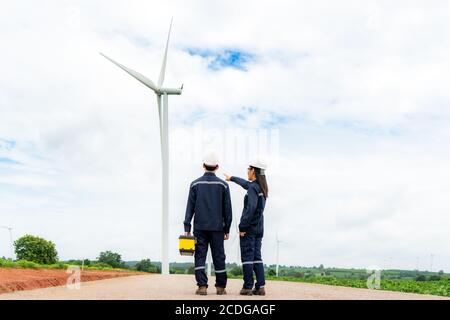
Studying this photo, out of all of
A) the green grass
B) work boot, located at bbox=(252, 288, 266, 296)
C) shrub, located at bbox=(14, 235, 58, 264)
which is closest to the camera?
work boot, located at bbox=(252, 288, 266, 296)

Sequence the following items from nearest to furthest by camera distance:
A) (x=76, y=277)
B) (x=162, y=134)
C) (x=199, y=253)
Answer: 1. (x=199, y=253)
2. (x=76, y=277)
3. (x=162, y=134)

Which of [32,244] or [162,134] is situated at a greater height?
[162,134]

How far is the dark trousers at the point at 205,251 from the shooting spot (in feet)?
44.1

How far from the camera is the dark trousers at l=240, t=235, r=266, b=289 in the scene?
13.5 m

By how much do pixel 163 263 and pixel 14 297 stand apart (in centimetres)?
1556

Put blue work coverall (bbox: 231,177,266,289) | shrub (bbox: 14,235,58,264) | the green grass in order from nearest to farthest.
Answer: blue work coverall (bbox: 231,177,266,289), the green grass, shrub (bbox: 14,235,58,264)

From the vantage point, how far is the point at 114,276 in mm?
21391

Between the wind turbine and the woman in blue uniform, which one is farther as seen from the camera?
the wind turbine

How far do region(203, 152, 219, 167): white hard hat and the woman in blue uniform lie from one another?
1.39 feet

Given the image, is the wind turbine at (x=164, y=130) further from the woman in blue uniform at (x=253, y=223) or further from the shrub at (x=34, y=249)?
the woman in blue uniform at (x=253, y=223)

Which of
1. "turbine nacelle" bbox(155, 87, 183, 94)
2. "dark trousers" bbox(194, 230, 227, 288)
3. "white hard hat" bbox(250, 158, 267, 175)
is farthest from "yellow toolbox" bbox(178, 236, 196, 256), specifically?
"turbine nacelle" bbox(155, 87, 183, 94)

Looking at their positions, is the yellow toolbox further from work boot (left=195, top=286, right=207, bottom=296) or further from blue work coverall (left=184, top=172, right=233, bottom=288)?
work boot (left=195, top=286, right=207, bottom=296)
